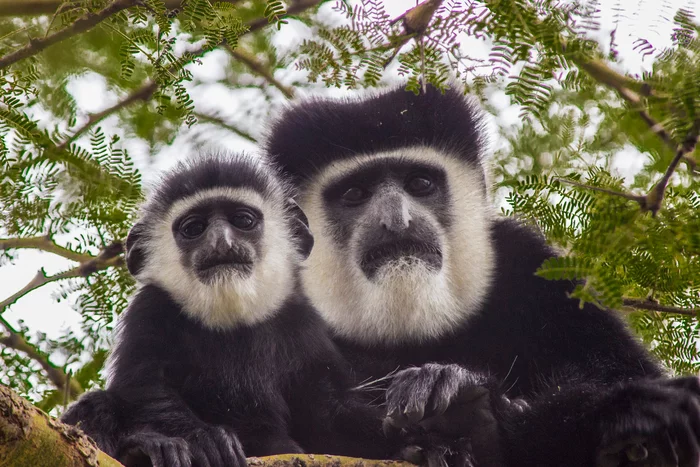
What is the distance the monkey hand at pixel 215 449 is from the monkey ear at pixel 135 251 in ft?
3.24

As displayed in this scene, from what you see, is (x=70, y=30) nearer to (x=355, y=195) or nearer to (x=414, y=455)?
(x=355, y=195)

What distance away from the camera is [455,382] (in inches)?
106

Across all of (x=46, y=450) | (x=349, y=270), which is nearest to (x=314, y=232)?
(x=349, y=270)

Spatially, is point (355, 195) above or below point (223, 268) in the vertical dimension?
above

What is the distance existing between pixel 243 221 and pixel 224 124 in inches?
50.3

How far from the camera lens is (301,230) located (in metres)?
3.56

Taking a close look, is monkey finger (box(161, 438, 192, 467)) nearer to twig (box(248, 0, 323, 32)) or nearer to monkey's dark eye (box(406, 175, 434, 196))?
monkey's dark eye (box(406, 175, 434, 196))

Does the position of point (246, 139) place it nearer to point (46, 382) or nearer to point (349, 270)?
point (349, 270)

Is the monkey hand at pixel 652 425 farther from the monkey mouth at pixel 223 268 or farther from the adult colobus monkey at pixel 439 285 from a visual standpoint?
the monkey mouth at pixel 223 268

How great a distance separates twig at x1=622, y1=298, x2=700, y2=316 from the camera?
2381 millimetres

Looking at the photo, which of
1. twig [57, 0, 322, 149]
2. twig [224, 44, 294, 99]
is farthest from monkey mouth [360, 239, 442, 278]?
twig [224, 44, 294, 99]

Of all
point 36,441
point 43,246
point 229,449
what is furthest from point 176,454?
point 43,246

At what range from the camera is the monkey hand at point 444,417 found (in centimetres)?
262

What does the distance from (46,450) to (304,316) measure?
177 centimetres
